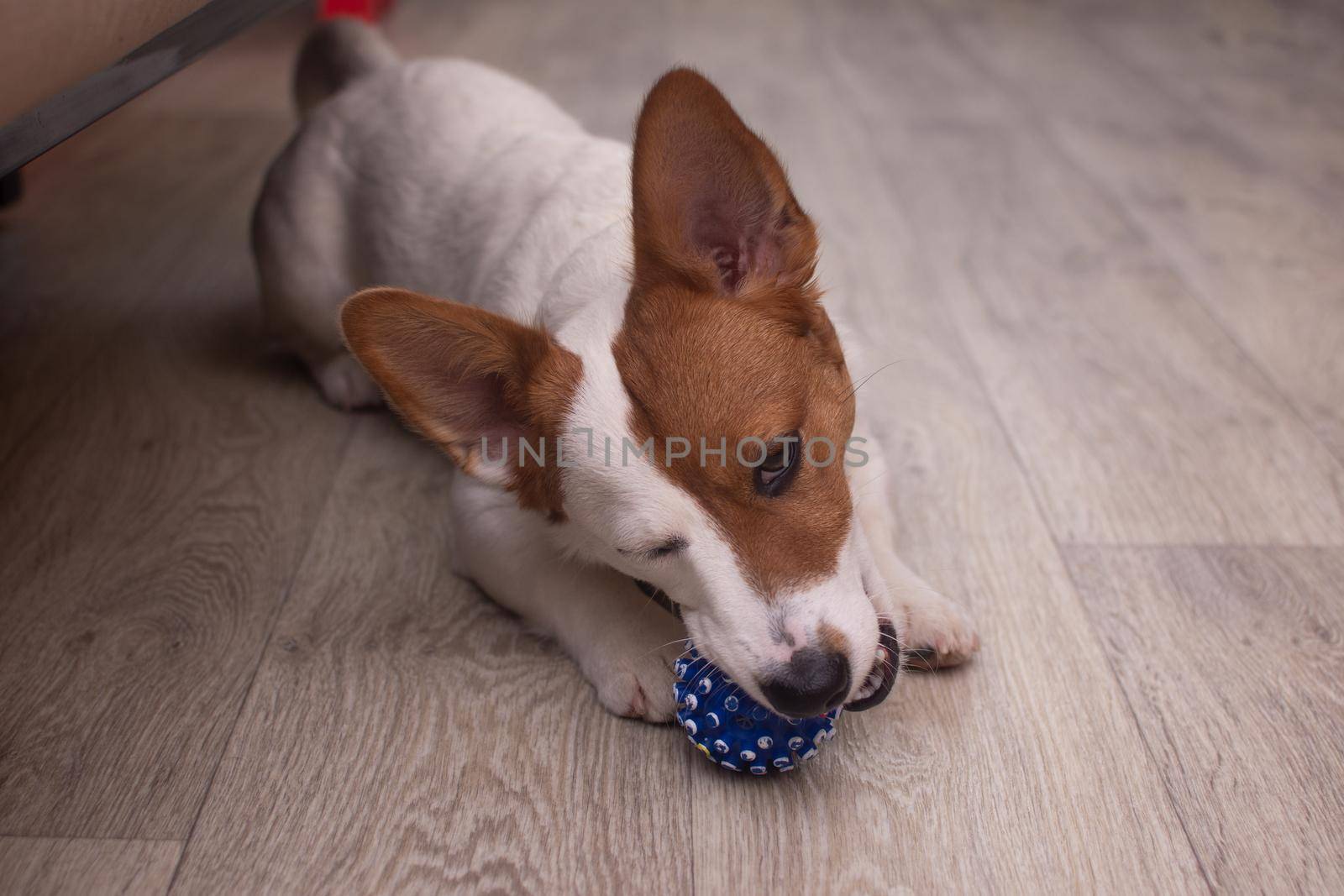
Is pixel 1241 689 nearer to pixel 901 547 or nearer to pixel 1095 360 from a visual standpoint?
pixel 901 547

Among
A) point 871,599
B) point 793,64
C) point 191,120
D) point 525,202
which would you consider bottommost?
point 191,120

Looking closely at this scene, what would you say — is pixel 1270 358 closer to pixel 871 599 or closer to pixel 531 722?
pixel 871 599

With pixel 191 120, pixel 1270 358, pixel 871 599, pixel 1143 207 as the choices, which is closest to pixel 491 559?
pixel 871 599

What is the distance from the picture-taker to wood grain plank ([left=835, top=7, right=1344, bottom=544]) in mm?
2117

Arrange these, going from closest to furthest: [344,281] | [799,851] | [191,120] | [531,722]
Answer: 1. [799,851]
2. [531,722]
3. [344,281]
4. [191,120]

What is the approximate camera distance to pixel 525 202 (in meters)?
2.11

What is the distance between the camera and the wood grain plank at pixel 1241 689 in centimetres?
144

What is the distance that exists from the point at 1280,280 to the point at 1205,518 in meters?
1.20

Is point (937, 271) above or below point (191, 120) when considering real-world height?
above

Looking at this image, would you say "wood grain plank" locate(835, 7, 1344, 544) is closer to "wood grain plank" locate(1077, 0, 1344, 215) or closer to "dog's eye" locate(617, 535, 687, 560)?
"wood grain plank" locate(1077, 0, 1344, 215)

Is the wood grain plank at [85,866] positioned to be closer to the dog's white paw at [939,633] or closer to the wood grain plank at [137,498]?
the wood grain plank at [137,498]

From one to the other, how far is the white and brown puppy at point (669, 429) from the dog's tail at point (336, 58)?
4.06 ft

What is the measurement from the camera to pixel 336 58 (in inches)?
113

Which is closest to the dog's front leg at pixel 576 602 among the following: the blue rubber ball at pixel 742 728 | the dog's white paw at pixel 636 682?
the dog's white paw at pixel 636 682
